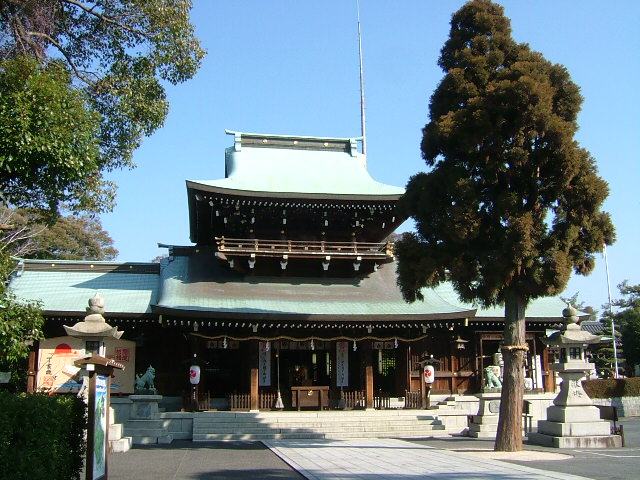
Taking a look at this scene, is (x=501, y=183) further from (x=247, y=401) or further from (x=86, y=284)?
(x=86, y=284)

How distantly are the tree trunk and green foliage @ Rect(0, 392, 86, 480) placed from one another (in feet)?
33.1

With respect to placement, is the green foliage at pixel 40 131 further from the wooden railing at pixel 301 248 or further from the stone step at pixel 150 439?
the wooden railing at pixel 301 248

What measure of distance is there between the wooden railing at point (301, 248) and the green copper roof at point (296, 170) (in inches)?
77.9

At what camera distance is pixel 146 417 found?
20.2 metres

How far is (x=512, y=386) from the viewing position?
1553cm

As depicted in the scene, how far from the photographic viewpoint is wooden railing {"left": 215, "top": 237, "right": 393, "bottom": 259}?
24375mm

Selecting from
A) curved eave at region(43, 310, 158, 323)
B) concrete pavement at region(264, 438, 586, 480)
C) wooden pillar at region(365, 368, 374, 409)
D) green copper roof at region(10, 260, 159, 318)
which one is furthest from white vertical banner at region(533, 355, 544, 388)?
green copper roof at region(10, 260, 159, 318)

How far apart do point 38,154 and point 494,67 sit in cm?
1105

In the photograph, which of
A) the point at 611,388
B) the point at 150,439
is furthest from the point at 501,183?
the point at 611,388

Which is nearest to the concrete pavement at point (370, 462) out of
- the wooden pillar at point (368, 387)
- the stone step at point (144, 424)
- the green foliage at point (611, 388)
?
the stone step at point (144, 424)

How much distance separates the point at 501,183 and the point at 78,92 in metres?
10.4

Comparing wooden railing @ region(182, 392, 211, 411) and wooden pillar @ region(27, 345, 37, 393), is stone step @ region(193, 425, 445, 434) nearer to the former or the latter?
wooden railing @ region(182, 392, 211, 411)

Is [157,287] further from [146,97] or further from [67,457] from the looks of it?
[67,457]

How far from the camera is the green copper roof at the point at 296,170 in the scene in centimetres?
2491
